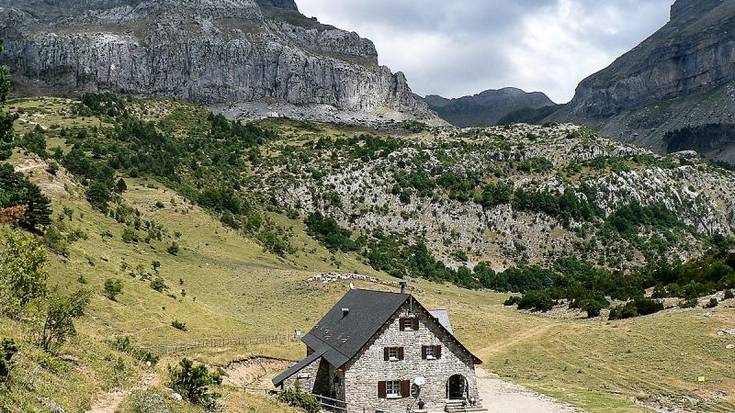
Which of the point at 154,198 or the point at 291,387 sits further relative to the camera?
the point at 154,198

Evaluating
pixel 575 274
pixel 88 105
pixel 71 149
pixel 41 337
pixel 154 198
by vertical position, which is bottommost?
pixel 575 274

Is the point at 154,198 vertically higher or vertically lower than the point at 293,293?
higher

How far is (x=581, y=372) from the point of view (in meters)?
47.6

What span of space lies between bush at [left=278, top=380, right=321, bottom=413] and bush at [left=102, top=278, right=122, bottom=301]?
21988 mm

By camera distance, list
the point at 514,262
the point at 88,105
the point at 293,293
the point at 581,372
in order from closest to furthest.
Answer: the point at 581,372 < the point at 293,293 < the point at 514,262 < the point at 88,105

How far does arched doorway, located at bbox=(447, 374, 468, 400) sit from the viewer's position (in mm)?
38906

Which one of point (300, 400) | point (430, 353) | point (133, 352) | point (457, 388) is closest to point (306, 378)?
point (300, 400)

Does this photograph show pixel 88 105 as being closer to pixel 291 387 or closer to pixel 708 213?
pixel 291 387

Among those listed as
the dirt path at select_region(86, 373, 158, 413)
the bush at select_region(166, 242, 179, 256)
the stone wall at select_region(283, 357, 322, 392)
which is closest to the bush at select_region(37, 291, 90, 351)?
the dirt path at select_region(86, 373, 158, 413)

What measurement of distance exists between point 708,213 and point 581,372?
5538 inches

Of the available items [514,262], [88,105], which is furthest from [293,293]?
[88,105]

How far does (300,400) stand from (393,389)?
21.4ft

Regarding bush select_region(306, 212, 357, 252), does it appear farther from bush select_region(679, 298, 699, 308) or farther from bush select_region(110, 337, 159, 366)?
bush select_region(110, 337, 159, 366)

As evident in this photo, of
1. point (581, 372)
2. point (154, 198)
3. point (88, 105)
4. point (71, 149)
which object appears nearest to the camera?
point (581, 372)
